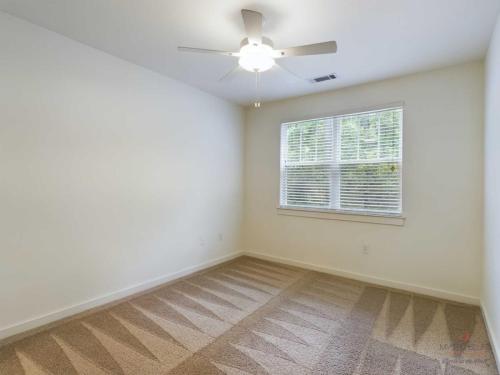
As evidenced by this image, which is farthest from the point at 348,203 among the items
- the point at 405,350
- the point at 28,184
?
the point at 28,184

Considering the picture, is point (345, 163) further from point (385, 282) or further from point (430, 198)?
Answer: point (385, 282)

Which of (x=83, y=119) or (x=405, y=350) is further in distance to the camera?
(x=83, y=119)

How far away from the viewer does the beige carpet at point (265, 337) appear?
183 cm

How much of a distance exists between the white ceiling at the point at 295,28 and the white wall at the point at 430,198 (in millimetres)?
326

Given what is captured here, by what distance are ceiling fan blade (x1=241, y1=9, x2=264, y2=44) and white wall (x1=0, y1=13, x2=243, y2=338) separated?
1.60 metres

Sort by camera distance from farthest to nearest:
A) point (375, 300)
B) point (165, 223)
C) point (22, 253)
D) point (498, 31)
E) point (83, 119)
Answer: point (165, 223) < point (375, 300) < point (83, 119) < point (22, 253) < point (498, 31)

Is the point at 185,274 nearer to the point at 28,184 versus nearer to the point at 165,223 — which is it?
the point at 165,223

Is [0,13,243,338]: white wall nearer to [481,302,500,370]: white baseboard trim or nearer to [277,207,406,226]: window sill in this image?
[277,207,406,226]: window sill

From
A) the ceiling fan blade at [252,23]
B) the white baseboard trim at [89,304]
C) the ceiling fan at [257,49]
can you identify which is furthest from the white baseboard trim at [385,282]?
the ceiling fan blade at [252,23]

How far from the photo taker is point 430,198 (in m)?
2.95

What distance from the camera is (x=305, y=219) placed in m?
3.88

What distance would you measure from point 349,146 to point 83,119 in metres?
3.06

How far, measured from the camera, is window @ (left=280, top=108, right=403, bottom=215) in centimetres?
322

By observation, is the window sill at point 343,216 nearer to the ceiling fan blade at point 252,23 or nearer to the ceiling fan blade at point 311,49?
the ceiling fan blade at point 311,49
